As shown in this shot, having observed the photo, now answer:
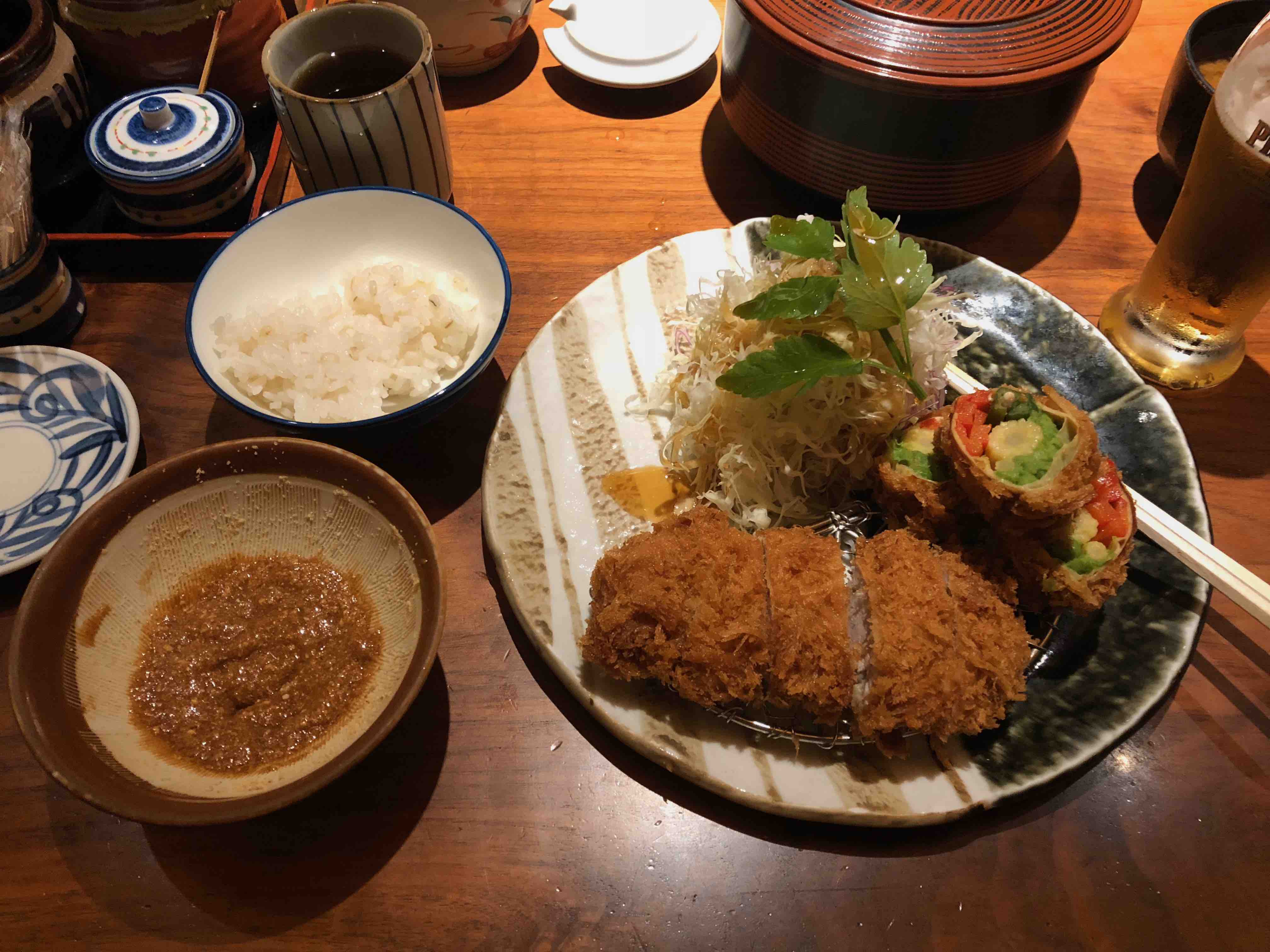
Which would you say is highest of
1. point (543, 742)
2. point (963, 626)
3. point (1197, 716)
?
point (963, 626)

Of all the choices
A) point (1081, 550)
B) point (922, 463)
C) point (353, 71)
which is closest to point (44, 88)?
point (353, 71)

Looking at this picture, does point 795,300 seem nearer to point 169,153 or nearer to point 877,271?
point 877,271

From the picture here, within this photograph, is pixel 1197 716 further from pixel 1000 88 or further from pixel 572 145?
pixel 572 145

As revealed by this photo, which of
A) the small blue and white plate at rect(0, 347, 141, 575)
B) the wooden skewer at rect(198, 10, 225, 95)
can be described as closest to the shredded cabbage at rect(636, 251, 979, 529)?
the small blue and white plate at rect(0, 347, 141, 575)

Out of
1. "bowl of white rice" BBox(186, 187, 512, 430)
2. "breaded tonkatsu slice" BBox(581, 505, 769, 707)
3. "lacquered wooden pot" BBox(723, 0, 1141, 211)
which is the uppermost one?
"lacquered wooden pot" BBox(723, 0, 1141, 211)

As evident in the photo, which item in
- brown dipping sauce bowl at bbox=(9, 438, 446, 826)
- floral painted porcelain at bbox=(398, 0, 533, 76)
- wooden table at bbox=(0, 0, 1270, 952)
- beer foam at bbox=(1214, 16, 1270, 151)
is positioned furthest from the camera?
floral painted porcelain at bbox=(398, 0, 533, 76)

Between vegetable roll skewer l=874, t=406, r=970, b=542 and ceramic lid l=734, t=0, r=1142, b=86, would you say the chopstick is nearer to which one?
vegetable roll skewer l=874, t=406, r=970, b=542

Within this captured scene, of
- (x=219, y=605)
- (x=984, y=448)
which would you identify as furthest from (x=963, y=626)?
(x=219, y=605)
